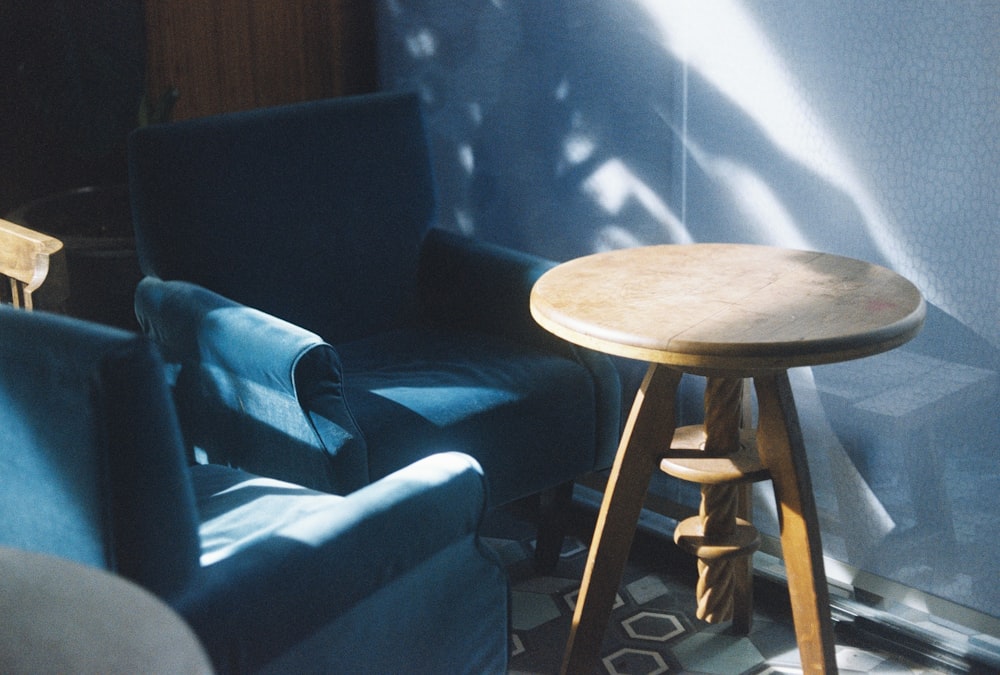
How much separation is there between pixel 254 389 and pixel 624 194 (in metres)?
0.93

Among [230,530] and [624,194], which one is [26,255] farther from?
[624,194]

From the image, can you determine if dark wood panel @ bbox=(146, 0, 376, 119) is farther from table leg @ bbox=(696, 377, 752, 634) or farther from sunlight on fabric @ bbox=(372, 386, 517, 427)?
table leg @ bbox=(696, 377, 752, 634)

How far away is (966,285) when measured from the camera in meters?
1.93

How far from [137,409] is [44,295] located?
3.00 feet

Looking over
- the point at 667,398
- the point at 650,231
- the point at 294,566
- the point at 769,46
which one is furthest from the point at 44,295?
the point at 769,46

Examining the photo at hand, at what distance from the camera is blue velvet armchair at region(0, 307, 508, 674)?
1130 mm

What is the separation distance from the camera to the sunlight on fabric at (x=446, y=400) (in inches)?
81.1

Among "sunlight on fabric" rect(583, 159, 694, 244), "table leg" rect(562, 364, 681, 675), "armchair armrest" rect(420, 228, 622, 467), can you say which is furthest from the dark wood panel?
"table leg" rect(562, 364, 681, 675)

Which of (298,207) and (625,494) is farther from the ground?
(298,207)

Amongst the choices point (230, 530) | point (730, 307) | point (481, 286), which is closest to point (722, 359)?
point (730, 307)

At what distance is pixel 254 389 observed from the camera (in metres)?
2.02

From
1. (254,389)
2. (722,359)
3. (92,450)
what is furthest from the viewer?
(254,389)

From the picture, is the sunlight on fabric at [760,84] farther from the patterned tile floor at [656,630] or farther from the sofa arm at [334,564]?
the sofa arm at [334,564]

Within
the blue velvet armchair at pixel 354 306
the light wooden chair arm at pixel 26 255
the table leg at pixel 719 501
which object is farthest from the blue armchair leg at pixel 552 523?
the light wooden chair arm at pixel 26 255
